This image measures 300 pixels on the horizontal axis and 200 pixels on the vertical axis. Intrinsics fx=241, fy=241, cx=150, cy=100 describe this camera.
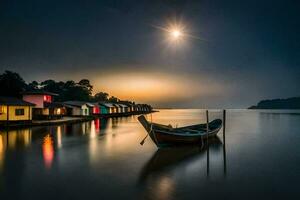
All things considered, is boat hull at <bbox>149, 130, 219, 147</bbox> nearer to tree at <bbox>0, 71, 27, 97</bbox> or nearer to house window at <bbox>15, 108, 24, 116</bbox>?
house window at <bbox>15, 108, 24, 116</bbox>

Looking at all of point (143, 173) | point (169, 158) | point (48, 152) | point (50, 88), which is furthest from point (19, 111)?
point (50, 88)

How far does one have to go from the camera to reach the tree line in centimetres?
4109

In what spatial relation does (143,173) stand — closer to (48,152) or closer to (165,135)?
(165,135)

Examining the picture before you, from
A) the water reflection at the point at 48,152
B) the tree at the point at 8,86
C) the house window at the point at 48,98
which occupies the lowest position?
the water reflection at the point at 48,152

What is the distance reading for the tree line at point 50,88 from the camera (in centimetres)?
4109

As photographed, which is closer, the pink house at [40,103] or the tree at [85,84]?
the pink house at [40,103]

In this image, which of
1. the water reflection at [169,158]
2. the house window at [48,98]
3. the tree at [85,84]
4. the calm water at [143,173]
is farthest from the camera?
the tree at [85,84]

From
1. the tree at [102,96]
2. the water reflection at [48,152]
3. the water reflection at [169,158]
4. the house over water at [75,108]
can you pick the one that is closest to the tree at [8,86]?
the house over water at [75,108]

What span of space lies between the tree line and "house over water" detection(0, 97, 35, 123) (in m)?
8.63

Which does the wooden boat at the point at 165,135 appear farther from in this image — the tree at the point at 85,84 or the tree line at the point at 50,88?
A: the tree at the point at 85,84

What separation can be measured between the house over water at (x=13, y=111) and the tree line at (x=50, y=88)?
340 inches

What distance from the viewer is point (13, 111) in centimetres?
2594

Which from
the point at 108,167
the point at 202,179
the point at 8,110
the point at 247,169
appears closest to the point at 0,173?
the point at 108,167

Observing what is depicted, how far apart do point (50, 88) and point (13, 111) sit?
49.6 m
